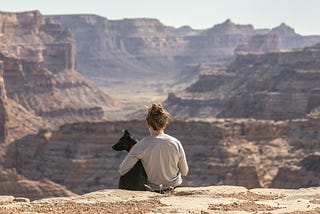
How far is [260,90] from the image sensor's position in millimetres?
145125

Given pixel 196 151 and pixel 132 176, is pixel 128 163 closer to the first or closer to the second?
pixel 132 176

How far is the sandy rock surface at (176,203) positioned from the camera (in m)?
16.2

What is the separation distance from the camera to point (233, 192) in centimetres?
1931

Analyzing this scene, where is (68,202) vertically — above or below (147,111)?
below

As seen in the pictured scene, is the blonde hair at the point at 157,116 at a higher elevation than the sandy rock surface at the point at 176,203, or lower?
higher

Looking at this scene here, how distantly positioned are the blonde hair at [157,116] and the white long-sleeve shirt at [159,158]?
28 centimetres

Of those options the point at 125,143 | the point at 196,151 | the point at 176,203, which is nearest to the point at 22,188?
the point at 196,151

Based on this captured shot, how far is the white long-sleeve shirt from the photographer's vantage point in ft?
57.3

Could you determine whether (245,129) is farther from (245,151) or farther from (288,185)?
(288,185)

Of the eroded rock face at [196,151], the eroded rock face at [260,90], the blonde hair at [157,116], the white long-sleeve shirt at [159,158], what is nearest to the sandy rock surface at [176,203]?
the white long-sleeve shirt at [159,158]

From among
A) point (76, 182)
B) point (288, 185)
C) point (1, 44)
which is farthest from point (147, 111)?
point (1, 44)

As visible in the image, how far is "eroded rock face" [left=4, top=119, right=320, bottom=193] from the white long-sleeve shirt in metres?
52.8

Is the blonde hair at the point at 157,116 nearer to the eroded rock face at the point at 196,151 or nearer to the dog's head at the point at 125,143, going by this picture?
the dog's head at the point at 125,143

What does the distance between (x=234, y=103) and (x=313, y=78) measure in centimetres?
1448
